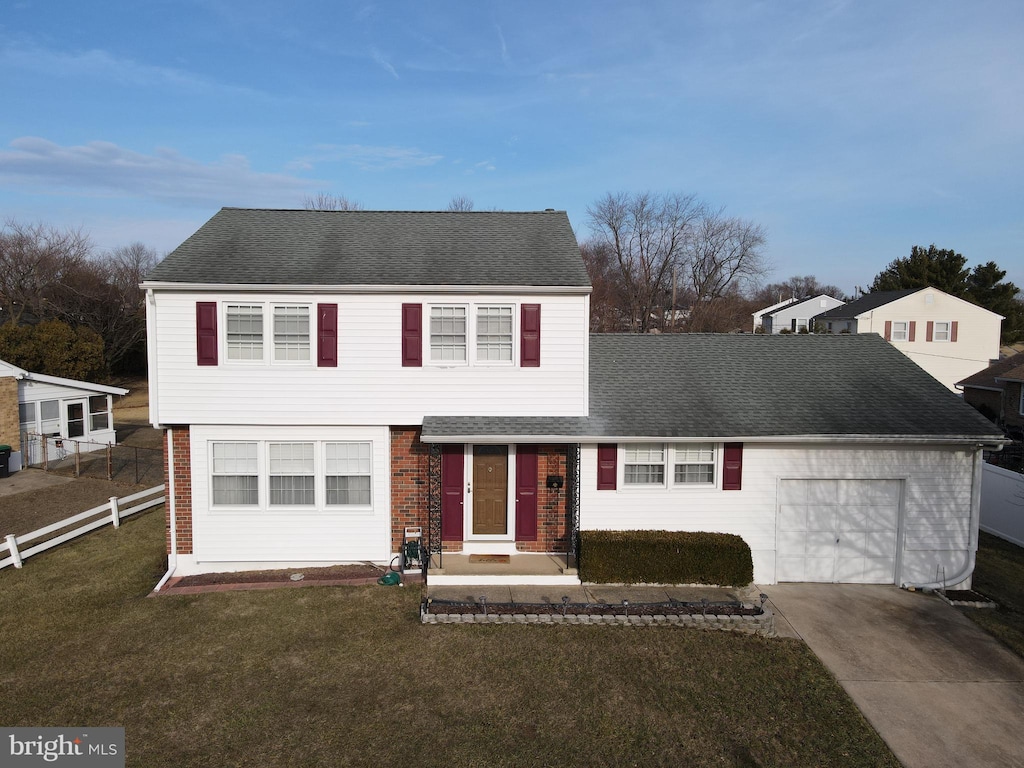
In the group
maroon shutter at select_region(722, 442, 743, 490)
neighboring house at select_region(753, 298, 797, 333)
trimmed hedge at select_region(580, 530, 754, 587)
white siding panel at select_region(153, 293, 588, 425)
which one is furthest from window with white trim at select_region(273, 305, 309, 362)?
neighboring house at select_region(753, 298, 797, 333)

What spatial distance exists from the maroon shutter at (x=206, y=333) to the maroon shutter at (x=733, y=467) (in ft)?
33.5

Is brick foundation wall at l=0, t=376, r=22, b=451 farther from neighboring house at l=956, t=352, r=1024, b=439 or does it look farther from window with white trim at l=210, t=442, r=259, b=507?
neighboring house at l=956, t=352, r=1024, b=439

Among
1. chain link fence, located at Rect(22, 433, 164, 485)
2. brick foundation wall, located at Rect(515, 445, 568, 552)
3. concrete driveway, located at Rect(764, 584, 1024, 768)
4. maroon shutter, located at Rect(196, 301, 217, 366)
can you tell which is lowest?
concrete driveway, located at Rect(764, 584, 1024, 768)

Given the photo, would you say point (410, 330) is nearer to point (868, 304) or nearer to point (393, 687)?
point (393, 687)

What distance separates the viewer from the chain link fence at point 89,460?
21281 millimetres

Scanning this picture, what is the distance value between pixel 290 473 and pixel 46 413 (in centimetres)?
1840

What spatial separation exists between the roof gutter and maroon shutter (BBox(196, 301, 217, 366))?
327 millimetres

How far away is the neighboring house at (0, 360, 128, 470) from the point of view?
22375 mm

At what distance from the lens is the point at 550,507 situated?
12.7 m

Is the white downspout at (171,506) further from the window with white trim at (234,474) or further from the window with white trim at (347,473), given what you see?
the window with white trim at (347,473)

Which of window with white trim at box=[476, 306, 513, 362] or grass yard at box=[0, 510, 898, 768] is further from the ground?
window with white trim at box=[476, 306, 513, 362]

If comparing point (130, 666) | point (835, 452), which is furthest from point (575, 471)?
point (130, 666)

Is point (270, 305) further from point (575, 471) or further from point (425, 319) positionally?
point (575, 471)

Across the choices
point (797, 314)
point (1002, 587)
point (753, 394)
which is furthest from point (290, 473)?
point (797, 314)
